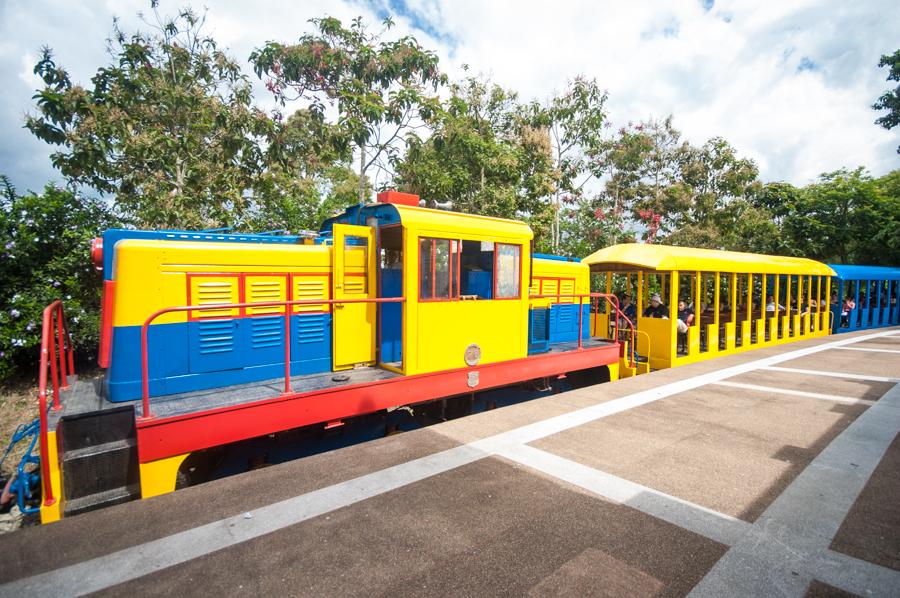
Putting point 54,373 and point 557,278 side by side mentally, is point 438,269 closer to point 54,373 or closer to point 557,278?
point 557,278

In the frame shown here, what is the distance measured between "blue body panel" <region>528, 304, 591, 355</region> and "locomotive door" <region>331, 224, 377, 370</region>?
2.25m

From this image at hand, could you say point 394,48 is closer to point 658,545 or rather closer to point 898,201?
point 658,545

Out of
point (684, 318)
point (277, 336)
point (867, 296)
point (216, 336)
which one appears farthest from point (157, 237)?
point (867, 296)

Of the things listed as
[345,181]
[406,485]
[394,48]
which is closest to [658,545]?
[406,485]

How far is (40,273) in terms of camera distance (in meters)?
7.84

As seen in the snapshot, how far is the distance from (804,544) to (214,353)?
4.90 metres

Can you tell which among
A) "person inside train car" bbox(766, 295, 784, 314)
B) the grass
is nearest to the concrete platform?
the grass

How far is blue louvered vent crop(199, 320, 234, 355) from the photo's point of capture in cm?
432

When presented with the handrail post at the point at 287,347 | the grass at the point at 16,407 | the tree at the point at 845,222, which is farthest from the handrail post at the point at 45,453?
the tree at the point at 845,222

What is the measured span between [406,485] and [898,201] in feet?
86.7

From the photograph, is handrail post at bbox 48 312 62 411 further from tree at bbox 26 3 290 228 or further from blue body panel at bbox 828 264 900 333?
blue body panel at bbox 828 264 900 333

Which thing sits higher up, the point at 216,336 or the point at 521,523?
the point at 216,336

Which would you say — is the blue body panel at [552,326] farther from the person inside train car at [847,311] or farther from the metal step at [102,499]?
the person inside train car at [847,311]

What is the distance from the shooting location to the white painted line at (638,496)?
3.08m
